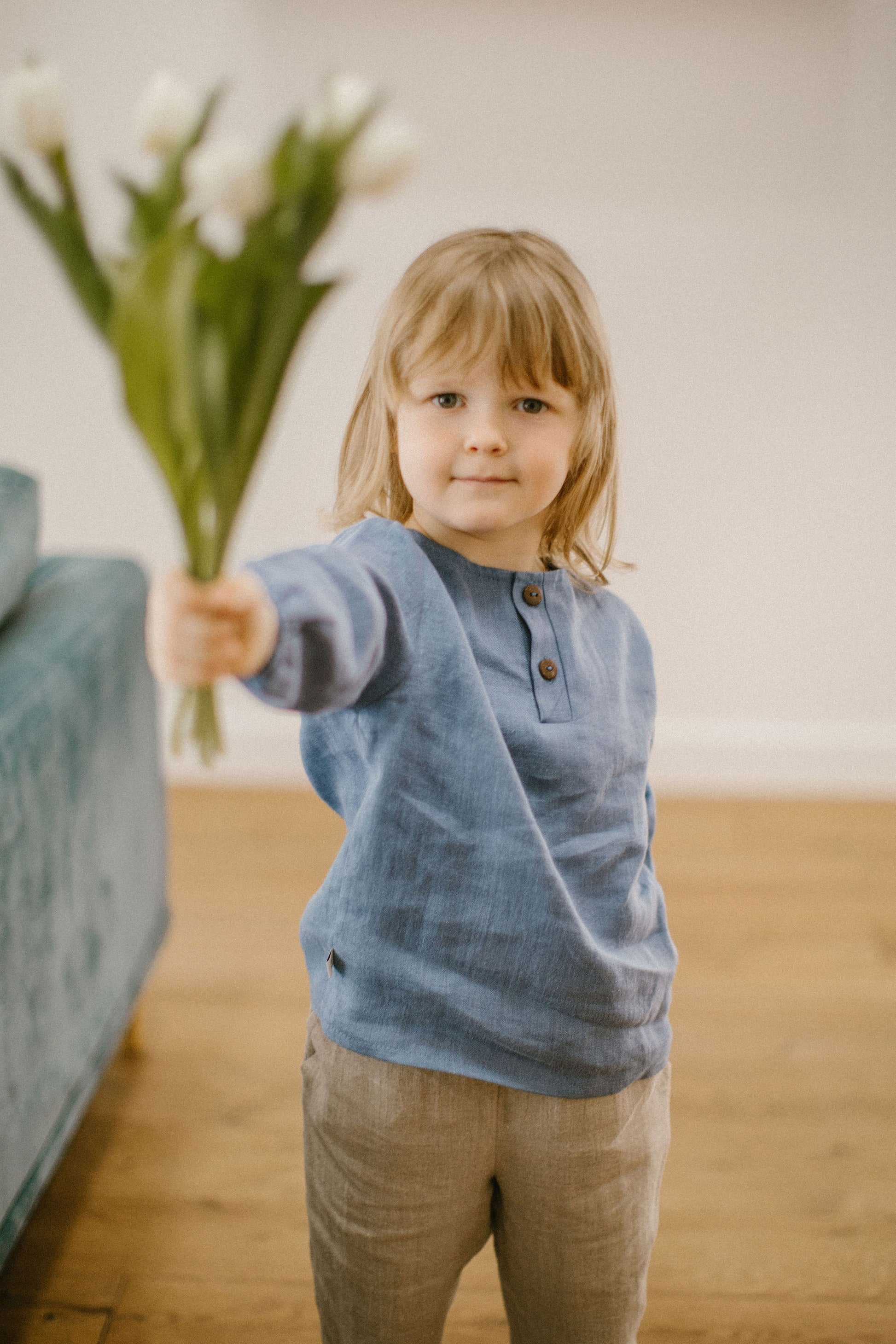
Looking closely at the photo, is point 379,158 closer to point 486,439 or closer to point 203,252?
point 203,252

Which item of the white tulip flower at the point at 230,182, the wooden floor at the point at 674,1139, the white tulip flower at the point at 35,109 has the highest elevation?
the white tulip flower at the point at 35,109

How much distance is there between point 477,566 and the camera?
701mm

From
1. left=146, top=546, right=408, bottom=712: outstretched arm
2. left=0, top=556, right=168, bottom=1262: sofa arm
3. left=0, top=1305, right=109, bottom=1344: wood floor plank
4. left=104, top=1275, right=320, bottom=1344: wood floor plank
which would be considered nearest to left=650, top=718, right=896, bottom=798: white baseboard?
left=0, top=556, right=168, bottom=1262: sofa arm

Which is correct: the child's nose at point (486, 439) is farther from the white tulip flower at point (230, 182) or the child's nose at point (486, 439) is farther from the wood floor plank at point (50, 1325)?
the wood floor plank at point (50, 1325)

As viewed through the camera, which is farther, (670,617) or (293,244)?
(670,617)

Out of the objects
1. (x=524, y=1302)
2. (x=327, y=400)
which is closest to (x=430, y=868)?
(x=524, y=1302)

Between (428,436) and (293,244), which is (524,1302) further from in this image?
(293,244)

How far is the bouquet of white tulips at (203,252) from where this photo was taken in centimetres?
37

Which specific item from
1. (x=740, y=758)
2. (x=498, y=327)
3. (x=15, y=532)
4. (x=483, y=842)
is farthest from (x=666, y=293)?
(x=483, y=842)

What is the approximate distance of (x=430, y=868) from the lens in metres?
0.68

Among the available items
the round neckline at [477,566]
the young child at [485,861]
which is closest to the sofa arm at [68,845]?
the young child at [485,861]

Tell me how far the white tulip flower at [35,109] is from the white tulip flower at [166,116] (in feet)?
0.09

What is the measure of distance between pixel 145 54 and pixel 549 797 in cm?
196

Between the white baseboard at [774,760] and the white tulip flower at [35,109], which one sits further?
the white baseboard at [774,760]
